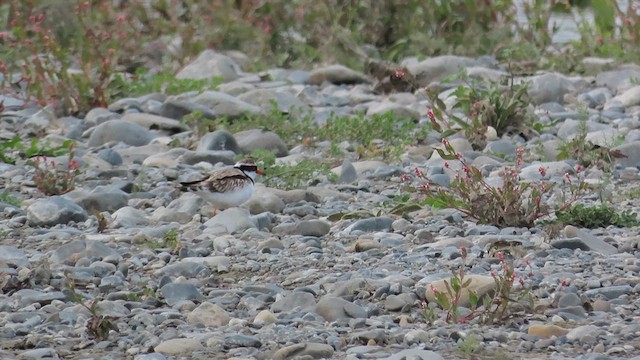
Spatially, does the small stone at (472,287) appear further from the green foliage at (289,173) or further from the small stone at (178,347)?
the green foliage at (289,173)

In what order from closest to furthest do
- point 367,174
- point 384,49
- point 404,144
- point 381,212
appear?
point 381,212
point 367,174
point 404,144
point 384,49

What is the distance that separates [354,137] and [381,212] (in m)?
2.30

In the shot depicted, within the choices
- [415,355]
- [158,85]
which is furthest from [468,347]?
[158,85]

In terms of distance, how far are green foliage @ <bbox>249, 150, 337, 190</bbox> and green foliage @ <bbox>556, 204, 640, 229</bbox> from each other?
74.3 inches

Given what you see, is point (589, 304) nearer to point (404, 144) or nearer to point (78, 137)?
point (404, 144)

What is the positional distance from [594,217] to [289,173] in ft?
6.90

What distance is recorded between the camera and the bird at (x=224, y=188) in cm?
701

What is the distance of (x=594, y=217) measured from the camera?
6551 millimetres

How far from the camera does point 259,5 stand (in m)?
13.0

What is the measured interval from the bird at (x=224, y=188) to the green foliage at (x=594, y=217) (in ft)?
5.56

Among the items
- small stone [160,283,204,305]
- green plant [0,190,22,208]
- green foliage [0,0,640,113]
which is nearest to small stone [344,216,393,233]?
small stone [160,283,204,305]

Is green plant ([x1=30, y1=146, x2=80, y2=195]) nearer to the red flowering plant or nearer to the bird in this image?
the bird

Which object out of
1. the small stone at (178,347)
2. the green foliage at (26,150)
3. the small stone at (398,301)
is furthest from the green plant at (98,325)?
the green foliage at (26,150)

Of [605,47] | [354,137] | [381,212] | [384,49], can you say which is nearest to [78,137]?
[354,137]
